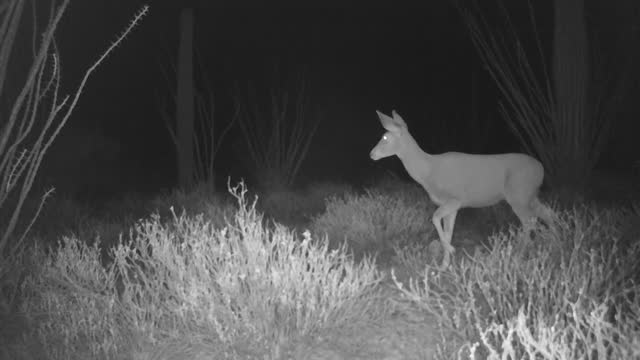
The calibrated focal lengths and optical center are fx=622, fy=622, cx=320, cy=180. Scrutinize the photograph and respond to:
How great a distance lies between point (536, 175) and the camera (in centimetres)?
449

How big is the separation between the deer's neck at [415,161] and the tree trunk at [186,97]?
16.7 feet

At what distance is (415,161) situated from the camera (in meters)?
4.60

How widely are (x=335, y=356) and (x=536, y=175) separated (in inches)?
91.0

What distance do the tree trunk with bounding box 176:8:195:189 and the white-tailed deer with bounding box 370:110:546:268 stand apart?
5017 mm

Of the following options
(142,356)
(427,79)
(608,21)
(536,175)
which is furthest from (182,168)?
(427,79)

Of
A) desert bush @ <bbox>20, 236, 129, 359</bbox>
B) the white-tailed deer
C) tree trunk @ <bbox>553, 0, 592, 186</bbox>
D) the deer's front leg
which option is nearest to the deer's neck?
the white-tailed deer

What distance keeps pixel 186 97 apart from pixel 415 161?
5294 mm

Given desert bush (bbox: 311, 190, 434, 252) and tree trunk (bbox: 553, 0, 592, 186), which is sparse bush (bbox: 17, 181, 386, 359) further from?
tree trunk (bbox: 553, 0, 592, 186)

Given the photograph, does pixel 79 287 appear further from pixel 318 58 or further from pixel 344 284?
pixel 318 58

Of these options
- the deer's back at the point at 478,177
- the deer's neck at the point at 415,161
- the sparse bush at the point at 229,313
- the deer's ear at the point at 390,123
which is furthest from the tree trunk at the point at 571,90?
the sparse bush at the point at 229,313

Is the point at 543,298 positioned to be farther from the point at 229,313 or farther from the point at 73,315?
the point at 73,315

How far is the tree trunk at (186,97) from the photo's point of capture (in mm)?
9031

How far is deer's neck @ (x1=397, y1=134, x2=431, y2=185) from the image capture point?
4582 mm

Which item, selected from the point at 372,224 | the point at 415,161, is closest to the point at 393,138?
the point at 415,161
